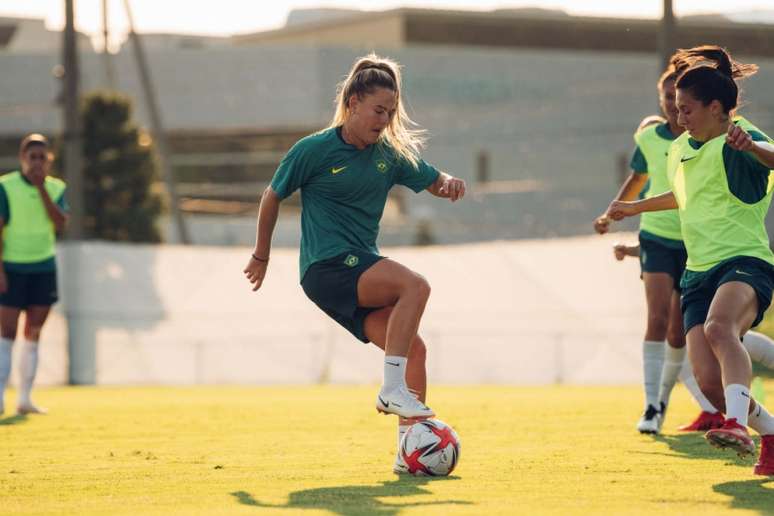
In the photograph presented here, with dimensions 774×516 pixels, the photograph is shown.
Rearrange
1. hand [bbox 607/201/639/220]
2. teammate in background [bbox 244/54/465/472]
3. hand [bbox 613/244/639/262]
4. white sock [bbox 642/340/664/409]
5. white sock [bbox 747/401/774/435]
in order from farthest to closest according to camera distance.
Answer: white sock [bbox 642/340/664/409]
hand [bbox 613/244/639/262]
hand [bbox 607/201/639/220]
teammate in background [bbox 244/54/465/472]
white sock [bbox 747/401/774/435]

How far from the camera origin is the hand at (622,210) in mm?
7379

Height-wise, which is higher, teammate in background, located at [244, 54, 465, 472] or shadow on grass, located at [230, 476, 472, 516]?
teammate in background, located at [244, 54, 465, 472]

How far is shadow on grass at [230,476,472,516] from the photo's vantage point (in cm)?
584

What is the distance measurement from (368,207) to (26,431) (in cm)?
407

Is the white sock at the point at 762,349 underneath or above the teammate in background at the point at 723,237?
underneath

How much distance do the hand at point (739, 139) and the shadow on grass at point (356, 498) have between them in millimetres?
1872

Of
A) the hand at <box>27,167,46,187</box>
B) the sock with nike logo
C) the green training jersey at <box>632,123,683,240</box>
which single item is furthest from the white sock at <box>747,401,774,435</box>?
the hand at <box>27,167,46,187</box>

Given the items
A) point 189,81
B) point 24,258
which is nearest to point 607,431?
point 24,258

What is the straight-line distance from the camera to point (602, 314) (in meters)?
19.5

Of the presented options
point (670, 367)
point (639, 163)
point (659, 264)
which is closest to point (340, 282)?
point (659, 264)

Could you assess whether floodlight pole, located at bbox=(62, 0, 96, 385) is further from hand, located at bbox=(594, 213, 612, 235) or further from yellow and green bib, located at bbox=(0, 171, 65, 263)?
hand, located at bbox=(594, 213, 612, 235)

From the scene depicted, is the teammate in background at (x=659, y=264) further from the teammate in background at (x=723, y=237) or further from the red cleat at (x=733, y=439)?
the red cleat at (x=733, y=439)

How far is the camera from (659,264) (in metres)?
9.34

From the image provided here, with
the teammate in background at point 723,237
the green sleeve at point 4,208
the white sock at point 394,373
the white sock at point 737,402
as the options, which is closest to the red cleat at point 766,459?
the teammate in background at point 723,237
